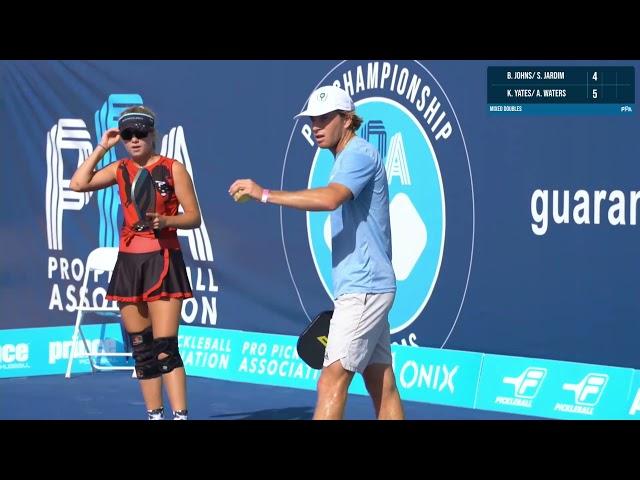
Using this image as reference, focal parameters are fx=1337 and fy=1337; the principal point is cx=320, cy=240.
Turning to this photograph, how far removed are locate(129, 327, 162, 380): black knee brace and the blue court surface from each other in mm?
1210

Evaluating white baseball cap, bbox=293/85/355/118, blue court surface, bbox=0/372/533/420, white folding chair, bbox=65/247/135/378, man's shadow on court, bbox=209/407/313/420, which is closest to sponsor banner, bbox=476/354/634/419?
blue court surface, bbox=0/372/533/420

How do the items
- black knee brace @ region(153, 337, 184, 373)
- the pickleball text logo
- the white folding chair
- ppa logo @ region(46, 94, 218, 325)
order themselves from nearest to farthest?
black knee brace @ region(153, 337, 184, 373) → the pickleball text logo → the white folding chair → ppa logo @ region(46, 94, 218, 325)

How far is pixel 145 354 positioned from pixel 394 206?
2738mm

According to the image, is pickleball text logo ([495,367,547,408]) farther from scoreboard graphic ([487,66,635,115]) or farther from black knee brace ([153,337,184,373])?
black knee brace ([153,337,184,373])

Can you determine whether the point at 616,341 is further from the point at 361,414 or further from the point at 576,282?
the point at 361,414

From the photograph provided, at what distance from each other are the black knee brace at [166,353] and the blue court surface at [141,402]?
128cm

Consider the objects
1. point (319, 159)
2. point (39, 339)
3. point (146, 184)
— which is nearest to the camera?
point (146, 184)

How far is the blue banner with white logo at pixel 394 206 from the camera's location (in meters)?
8.45

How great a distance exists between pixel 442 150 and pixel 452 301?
1.04 meters

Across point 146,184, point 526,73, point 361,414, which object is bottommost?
point 361,414

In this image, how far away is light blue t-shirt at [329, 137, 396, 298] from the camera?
6223 mm

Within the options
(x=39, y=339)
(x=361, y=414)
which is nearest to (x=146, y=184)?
(x=361, y=414)

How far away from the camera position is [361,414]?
8.73 m

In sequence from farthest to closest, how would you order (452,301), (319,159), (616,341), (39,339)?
(39,339), (319,159), (452,301), (616,341)
